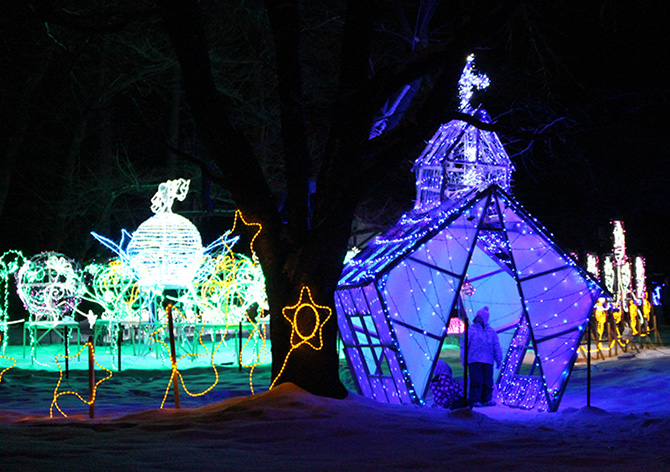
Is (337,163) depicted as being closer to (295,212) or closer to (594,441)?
(295,212)

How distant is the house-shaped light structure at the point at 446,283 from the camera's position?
28.7ft

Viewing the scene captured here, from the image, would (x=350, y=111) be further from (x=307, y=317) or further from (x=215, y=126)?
(x=307, y=317)

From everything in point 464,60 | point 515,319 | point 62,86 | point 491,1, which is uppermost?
point 62,86

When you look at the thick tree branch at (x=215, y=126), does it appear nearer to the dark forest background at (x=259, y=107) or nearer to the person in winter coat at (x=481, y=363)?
the dark forest background at (x=259, y=107)

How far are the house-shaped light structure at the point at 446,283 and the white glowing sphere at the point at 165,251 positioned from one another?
4164 millimetres

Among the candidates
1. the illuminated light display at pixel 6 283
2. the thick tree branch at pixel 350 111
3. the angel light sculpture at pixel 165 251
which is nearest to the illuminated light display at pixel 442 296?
the thick tree branch at pixel 350 111

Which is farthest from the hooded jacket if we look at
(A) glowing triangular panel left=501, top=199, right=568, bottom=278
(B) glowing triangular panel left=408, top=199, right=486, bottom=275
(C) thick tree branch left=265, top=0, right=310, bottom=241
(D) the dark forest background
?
(C) thick tree branch left=265, top=0, right=310, bottom=241

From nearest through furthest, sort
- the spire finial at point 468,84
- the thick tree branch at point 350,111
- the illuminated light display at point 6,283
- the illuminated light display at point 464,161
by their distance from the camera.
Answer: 1. the thick tree branch at point 350,111
2. the illuminated light display at point 464,161
3. the spire finial at point 468,84
4. the illuminated light display at point 6,283

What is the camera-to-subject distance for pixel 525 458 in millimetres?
5523

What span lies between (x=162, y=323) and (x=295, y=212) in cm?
784

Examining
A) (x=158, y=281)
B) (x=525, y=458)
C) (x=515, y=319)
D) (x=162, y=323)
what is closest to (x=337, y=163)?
(x=525, y=458)

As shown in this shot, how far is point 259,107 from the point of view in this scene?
1945 cm

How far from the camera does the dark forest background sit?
10.3 meters

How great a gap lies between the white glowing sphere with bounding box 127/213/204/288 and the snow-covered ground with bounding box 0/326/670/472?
3.84 m
